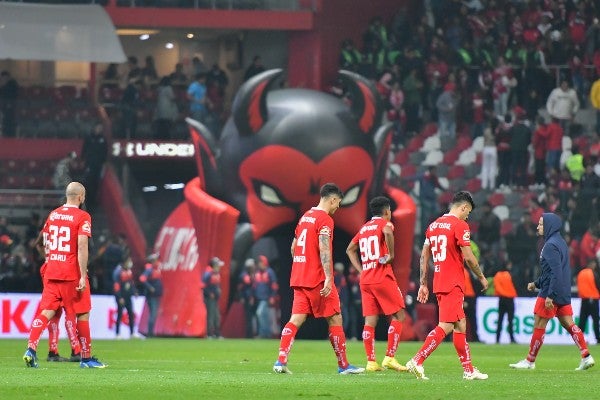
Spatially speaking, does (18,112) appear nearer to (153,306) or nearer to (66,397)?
(153,306)

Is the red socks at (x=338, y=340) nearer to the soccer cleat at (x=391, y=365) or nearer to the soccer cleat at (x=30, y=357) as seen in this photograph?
the soccer cleat at (x=391, y=365)

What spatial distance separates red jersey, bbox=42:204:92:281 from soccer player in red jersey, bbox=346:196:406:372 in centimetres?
318

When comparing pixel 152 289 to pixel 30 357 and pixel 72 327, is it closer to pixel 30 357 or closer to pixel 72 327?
pixel 72 327

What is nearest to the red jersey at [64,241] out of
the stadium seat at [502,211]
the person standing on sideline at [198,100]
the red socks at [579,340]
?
the red socks at [579,340]

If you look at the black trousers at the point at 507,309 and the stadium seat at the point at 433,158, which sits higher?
the stadium seat at the point at 433,158

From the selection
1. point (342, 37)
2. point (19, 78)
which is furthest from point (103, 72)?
point (342, 37)

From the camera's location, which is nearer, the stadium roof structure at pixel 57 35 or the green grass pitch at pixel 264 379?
the green grass pitch at pixel 264 379

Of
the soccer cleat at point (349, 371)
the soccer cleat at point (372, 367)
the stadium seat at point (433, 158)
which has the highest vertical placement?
the stadium seat at point (433, 158)

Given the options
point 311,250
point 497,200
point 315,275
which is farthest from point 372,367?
point 497,200

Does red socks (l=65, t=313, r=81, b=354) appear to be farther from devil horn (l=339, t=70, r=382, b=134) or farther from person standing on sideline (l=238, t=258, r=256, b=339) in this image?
person standing on sideline (l=238, t=258, r=256, b=339)

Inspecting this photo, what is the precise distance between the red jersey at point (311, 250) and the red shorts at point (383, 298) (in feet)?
4.45

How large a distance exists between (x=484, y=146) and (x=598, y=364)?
1909 centimetres

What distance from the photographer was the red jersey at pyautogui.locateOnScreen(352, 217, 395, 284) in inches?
766

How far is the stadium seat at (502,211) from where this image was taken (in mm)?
40875
